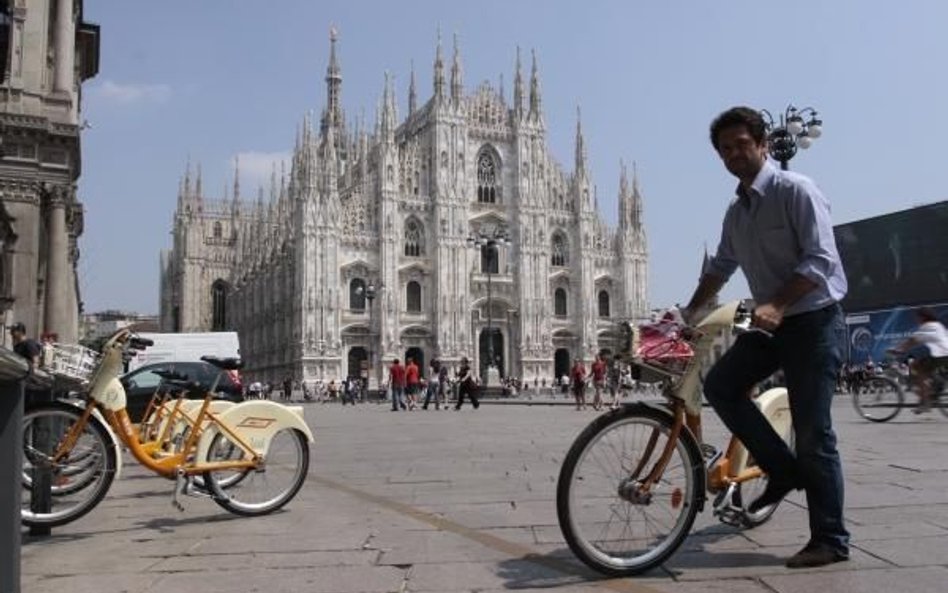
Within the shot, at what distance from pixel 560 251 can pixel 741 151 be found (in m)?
50.7

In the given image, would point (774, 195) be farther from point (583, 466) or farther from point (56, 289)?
point (56, 289)

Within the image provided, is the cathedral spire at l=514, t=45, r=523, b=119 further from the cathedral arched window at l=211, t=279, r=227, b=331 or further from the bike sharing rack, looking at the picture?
the bike sharing rack

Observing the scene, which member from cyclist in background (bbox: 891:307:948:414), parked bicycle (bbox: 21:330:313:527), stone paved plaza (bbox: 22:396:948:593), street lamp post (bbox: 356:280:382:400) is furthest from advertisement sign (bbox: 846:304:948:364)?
parked bicycle (bbox: 21:330:313:527)

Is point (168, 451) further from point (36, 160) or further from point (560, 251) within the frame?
point (560, 251)

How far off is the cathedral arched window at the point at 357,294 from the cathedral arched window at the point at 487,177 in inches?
356

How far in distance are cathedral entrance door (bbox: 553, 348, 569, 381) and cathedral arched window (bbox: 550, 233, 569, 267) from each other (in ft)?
17.3

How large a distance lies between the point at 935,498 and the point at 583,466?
100 inches

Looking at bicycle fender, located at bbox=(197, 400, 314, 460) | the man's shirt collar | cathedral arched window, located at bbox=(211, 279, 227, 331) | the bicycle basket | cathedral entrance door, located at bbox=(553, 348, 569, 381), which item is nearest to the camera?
the man's shirt collar

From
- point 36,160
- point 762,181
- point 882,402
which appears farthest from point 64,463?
point 36,160

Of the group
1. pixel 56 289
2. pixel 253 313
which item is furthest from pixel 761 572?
pixel 253 313

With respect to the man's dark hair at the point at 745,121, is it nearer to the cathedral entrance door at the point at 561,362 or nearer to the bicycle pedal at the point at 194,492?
the bicycle pedal at the point at 194,492

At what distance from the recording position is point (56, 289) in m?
19.8

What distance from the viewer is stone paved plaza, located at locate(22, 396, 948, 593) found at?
3141mm

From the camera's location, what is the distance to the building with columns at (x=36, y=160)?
1802cm
